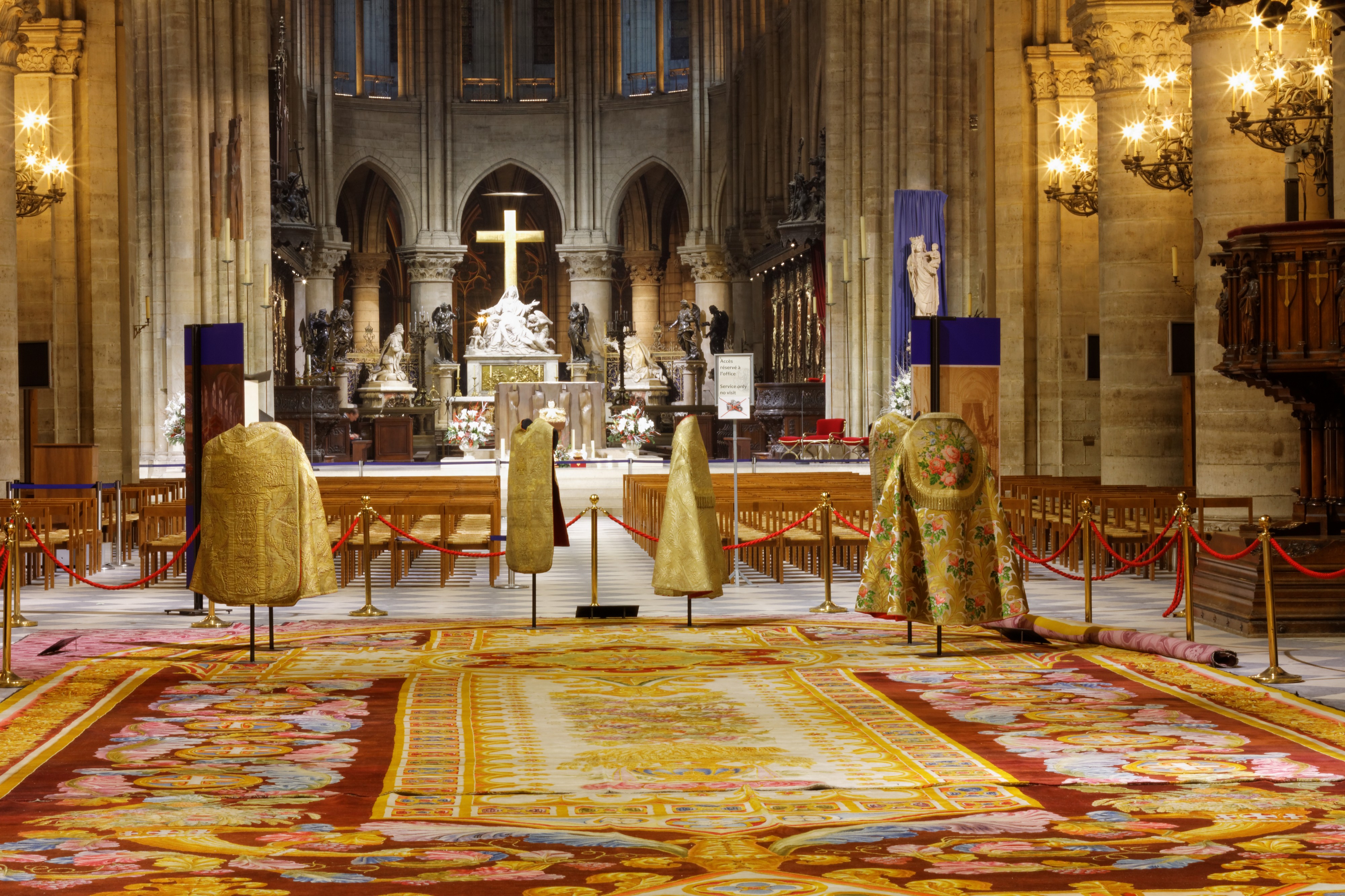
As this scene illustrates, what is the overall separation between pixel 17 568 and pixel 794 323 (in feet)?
83.4

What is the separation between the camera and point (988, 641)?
8.88m

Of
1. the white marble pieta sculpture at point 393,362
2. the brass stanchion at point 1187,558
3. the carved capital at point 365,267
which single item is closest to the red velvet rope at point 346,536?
the brass stanchion at point 1187,558

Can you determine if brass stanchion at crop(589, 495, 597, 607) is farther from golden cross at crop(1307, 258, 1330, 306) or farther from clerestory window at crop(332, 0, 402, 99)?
clerestory window at crop(332, 0, 402, 99)

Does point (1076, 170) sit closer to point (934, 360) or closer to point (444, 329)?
point (934, 360)

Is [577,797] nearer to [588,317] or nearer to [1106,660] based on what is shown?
[1106,660]

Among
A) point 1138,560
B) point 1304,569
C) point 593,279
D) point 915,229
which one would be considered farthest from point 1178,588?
point 593,279

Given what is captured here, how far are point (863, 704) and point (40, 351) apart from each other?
10748 mm

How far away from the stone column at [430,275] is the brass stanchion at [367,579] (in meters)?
30.4

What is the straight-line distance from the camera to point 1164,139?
538 inches

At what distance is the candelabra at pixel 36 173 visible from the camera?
15141mm

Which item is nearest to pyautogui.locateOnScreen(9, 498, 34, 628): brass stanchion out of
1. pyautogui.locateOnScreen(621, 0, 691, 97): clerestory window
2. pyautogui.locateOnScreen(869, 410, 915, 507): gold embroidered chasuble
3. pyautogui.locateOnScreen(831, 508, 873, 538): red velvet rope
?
pyautogui.locateOnScreen(869, 410, 915, 507): gold embroidered chasuble

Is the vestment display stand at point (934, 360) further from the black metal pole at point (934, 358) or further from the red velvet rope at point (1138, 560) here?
the red velvet rope at point (1138, 560)

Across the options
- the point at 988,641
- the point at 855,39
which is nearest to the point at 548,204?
the point at 855,39

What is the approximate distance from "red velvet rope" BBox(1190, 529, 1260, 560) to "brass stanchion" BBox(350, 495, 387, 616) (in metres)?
4.94
